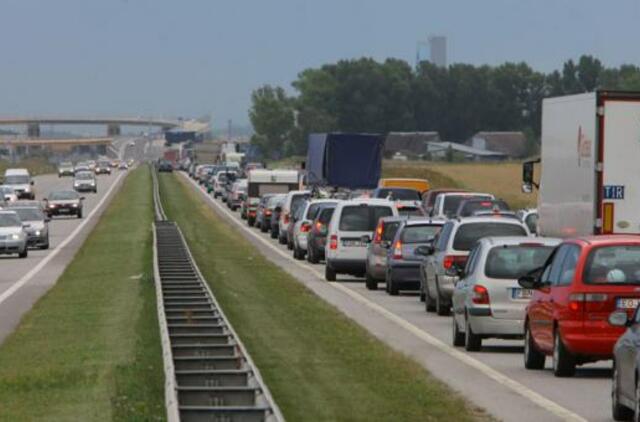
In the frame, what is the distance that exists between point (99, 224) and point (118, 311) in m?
48.1

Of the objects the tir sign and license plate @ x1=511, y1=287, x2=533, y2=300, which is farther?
the tir sign

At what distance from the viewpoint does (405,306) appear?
3391 cm

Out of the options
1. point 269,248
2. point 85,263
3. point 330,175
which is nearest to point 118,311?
point 85,263

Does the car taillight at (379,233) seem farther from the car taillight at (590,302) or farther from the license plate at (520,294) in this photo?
the car taillight at (590,302)

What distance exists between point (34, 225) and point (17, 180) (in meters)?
48.3

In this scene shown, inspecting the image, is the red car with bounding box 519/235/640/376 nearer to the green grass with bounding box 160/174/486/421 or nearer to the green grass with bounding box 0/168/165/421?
the green grass with bounding box 160/174/486/421

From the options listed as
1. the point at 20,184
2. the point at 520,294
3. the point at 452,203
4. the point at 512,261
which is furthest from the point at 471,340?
the point at 20,184

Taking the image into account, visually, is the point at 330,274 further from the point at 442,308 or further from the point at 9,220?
the point at 9,220

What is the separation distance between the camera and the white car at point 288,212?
5984cm

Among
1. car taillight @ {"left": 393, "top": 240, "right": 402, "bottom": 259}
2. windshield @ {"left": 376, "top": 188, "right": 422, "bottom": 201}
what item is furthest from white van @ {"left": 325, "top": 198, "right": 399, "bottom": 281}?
windshield @ {"left": 376, "top": 188, "right": 422, "bottom": 201}

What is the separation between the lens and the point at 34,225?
6016 cm

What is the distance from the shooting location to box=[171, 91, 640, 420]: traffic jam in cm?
1941

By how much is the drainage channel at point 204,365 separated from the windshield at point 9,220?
1836cm

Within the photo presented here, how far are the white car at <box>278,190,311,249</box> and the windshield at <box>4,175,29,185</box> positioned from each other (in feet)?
147
